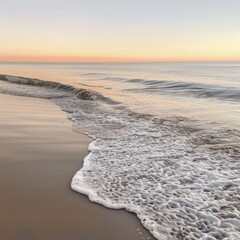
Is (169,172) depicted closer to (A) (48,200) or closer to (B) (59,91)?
(A) (48,200)

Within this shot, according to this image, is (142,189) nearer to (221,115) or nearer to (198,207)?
(198,207)

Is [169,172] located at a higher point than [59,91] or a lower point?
higher

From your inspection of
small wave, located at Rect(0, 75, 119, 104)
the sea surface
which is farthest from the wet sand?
small wave, located at Rect(0, 75, 119, 104)

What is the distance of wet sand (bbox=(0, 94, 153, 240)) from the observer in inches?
123

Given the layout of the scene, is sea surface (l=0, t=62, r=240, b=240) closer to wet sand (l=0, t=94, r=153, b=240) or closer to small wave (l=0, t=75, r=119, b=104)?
wet sand (l=0, t=94, r=153, b=240)

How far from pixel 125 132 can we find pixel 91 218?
177 inches

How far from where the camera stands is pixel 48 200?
3762mm

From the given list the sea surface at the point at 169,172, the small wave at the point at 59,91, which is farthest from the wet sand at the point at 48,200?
the small wave at the point at 59,91

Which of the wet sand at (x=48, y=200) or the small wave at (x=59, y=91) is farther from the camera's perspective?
the small wave at (x=59, y=91)

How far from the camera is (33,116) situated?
9.35 meters

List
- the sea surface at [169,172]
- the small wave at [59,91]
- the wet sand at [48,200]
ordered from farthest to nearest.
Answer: the small wave at [59,91]
the sea surface at [169,172]
the wet sand at [48,200]

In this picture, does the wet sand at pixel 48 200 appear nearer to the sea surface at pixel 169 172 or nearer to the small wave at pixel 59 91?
the sea surface at pixel 169 172

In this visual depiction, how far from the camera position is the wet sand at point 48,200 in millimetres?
3119

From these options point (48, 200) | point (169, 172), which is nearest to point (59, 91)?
point (169, 172)
